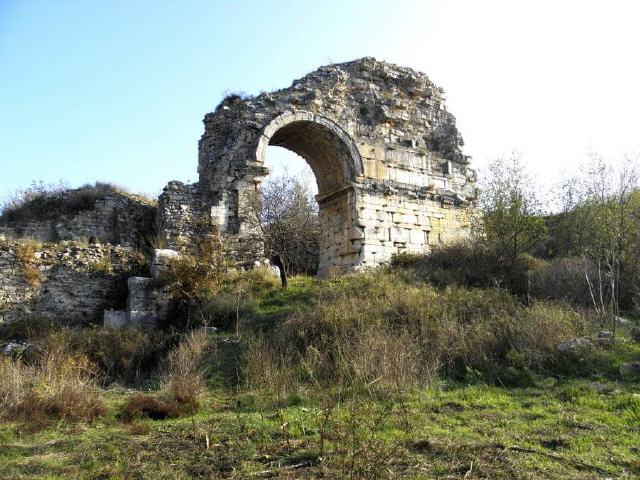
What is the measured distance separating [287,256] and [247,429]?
11092 mm

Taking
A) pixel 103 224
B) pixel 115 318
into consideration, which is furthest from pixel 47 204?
pixel 115 318

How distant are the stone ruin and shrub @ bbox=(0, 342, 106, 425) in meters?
4.32

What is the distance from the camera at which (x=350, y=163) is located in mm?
13805

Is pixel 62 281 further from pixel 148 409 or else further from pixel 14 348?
pixel 148 409

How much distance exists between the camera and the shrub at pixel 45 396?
18.7 feet

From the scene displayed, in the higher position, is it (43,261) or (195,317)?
(43,261)

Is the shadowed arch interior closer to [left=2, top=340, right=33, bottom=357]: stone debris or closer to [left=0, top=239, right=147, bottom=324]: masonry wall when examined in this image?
[left=0, top=239, right=147, bottom=324]: masonry wall

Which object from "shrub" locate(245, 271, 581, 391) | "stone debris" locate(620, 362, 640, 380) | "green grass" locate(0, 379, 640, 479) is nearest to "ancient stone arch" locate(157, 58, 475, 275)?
"shrub" locate(245, 271, 581, 391)

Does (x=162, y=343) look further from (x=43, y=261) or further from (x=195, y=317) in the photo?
(x=43, y=261)

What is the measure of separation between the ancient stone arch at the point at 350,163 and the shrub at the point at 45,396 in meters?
5.93

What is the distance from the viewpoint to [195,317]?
10219 millimetres

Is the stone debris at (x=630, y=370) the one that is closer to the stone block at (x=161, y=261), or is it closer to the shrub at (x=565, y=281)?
the shrub at (x=565, y=281)

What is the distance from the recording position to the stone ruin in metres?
12.5

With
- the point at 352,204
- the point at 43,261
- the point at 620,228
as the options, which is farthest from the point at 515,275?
the point at 43,261
